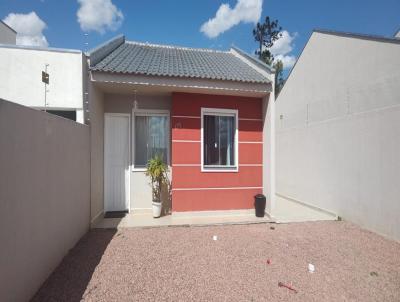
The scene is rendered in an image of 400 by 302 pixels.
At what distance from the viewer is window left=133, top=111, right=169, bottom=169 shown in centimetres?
757

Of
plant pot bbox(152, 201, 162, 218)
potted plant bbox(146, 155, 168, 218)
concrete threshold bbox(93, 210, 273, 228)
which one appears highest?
potted plant bbox(146, 155, 168, 218)

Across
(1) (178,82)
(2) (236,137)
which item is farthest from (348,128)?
(1) (178,82)

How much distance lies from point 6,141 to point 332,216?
324 inches

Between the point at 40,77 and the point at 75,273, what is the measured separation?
4566 millimetres

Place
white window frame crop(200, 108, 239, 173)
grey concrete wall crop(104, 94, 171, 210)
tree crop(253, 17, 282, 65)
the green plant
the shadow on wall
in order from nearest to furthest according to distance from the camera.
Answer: the shadow on wall → the green plant → white window frame crop(200, 108, 239, 173) → grey concrete wall crop(104, 94, 171, 210) → tree crop(253, 17, 282, 65)

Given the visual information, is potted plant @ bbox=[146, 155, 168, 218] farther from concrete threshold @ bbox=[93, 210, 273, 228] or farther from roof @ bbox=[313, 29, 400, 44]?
roof @ bbox=[313, 29, 400, 44]

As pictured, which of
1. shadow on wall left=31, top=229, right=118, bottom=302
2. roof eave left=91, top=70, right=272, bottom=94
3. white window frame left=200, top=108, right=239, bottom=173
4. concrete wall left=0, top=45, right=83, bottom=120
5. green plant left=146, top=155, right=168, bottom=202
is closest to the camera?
shadow on wall left=31, top=229, right=118, bottom=302

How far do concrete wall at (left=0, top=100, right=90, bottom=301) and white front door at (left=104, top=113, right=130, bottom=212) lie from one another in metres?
2.28

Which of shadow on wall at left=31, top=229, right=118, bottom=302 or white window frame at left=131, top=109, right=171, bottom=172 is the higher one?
white window frame at left=131, top=109, right=171, bottom=172

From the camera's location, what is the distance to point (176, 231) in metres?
6.02

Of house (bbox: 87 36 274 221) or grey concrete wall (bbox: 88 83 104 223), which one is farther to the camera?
house (bbox: 87 36 274 221)

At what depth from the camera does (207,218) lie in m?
7.02

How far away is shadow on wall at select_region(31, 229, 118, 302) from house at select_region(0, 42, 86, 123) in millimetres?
2878

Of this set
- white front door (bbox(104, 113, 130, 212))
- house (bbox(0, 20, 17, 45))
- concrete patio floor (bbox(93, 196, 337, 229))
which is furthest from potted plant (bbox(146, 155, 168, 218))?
house (bbox(0, 20, 17, 45))
